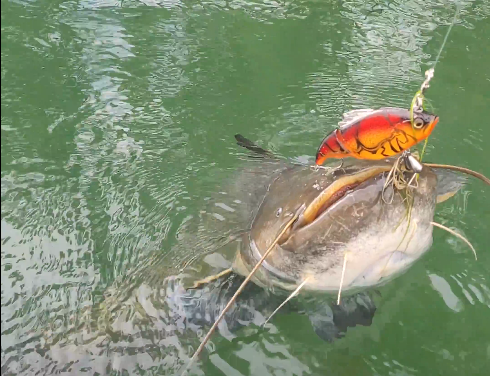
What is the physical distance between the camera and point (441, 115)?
3.53 meters

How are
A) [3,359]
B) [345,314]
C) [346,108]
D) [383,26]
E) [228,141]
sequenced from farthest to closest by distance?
[383,26]
[346,108]
[228,141]
[345,314]
[3,359]

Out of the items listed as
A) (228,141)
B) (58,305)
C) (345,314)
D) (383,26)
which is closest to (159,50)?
(228,141)

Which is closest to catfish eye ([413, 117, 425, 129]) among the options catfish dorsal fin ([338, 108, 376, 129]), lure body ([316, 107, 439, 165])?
lure body ([316, 107, 439, 165])

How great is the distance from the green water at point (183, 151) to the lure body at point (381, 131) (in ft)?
3.24

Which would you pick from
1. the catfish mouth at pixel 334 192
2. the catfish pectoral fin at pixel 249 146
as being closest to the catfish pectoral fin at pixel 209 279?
the catfish mouth at pixel 334 192

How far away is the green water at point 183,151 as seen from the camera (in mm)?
2043

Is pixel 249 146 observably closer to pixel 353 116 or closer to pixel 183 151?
pixel 183 151

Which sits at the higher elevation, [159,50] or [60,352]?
[159,50]

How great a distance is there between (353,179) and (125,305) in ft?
3.69

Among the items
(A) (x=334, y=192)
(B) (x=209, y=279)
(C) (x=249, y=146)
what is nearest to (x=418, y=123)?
(A) (x=334, y=192)

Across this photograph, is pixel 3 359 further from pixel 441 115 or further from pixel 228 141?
pixel 441 115

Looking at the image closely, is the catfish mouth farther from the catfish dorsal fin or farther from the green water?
the green water

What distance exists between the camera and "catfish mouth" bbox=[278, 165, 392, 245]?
59.0 inches

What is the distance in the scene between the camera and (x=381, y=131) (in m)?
1.36
